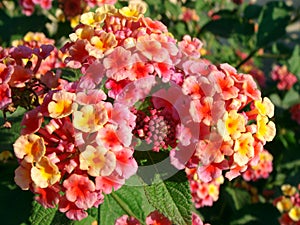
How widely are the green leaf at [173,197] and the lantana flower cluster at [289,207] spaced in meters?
0.91

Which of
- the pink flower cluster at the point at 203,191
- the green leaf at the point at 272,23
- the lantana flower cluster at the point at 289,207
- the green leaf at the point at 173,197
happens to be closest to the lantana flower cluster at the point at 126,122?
the green leaf at the point at 173,197

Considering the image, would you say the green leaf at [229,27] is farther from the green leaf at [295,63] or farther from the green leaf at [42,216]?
the green leaf at [42,216]

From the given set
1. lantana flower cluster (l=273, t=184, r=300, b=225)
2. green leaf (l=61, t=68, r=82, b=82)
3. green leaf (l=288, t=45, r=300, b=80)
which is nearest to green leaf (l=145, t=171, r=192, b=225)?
green leaf (l=61, t=68, r=82, b=82)

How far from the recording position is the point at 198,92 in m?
1.18

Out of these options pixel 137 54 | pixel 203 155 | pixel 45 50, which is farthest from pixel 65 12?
pixel 203 155

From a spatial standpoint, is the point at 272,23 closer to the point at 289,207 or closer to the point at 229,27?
the point at 229,27

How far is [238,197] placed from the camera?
95.1 inches

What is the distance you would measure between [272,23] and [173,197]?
1486 millimetres

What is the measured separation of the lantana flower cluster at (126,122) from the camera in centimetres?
111

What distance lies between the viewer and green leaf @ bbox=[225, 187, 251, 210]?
237 centimetres

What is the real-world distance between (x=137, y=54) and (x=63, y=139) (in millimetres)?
257

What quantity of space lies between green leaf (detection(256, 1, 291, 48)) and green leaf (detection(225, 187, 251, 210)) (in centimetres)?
68

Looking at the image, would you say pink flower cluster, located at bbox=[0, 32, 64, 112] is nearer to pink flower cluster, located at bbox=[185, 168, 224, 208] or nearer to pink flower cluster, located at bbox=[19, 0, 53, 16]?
pink flower cluster, located at bbox=[19, 0, 53, 16]

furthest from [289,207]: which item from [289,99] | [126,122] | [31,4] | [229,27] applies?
[31,4]
